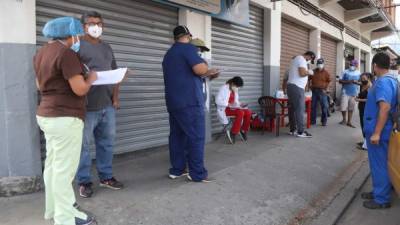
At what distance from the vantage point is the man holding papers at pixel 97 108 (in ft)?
13.5

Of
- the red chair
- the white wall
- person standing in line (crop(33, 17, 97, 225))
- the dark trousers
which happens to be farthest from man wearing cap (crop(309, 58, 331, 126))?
person standing in line (crop(33, 17, 97, 225))

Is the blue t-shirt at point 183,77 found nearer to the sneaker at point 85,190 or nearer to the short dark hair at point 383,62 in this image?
the sneaker at point 85,190

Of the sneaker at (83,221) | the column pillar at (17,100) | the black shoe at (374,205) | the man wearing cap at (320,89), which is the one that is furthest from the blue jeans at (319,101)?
the sneaker at (83,221)

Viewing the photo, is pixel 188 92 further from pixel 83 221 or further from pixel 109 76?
pixel 83 221

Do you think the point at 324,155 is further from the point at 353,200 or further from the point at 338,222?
the point at 338,222

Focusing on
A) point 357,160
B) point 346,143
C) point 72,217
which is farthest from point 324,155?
point 72,217

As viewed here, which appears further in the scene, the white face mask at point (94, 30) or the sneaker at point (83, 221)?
the white face mask at point (94, 30)

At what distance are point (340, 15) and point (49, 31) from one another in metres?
16.2

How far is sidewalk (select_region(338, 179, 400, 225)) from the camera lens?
455 cm

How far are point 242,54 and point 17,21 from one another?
590 cm

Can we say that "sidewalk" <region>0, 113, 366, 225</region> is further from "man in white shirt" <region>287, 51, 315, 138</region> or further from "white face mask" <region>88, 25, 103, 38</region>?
"white face mask" <region>88, 25, 103, 38</region>

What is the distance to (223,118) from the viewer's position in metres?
7.60

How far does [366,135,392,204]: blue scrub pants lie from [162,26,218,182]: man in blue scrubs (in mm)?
1930

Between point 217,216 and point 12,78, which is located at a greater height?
point 12,78
